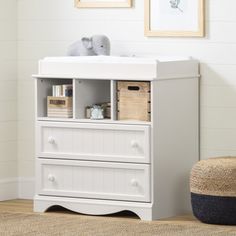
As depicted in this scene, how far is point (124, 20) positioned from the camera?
513cm

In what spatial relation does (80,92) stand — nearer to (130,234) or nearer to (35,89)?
(35,89)

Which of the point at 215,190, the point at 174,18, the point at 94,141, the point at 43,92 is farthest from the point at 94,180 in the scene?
the point at 174,18

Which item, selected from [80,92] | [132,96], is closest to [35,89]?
[80,92]

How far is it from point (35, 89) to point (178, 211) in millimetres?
1038

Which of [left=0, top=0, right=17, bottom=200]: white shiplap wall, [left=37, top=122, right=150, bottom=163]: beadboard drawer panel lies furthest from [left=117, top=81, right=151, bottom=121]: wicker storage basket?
[left=0, top=0, right=17, bottom=200]: white shiplap wall

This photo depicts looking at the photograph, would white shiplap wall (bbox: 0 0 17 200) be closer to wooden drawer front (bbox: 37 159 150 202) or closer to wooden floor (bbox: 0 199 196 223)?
wooden floor (bbox: 0 199 196 223)

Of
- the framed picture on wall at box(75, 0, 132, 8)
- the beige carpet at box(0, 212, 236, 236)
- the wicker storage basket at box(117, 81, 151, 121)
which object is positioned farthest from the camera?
the framed picture on wall at box(75, 0, 132, 8)

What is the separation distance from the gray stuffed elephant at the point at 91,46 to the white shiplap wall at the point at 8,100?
48 cm

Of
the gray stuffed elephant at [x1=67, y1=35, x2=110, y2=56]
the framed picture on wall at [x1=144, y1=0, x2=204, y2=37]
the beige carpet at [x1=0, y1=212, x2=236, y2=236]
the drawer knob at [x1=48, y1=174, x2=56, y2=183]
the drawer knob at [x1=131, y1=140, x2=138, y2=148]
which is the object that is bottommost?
the beige carpet at [x1=0, y1=212, x2=236, y2=236]

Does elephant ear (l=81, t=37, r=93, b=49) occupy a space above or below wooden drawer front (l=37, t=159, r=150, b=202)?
above

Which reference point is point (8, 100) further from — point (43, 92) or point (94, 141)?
point (94, 141)

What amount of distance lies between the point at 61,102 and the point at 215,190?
997mm

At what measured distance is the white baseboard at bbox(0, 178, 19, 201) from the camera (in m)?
5.34

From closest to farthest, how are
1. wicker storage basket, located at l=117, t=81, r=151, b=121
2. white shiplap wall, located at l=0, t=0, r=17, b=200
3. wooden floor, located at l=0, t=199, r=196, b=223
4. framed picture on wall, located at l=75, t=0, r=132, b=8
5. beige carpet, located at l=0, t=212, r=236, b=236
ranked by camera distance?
beige carpet, located at l=0, t=212, r=236, b=236
wicker storage basket, located at l=117, t=81, r=151, b=121
wooden floor, located at l=0, t=199, r=196, b=223
framed picture on wall, located at l=75, t=0, r=132, b=8
white shiplap wall, located at l=0, t=0, r=17, b=200
